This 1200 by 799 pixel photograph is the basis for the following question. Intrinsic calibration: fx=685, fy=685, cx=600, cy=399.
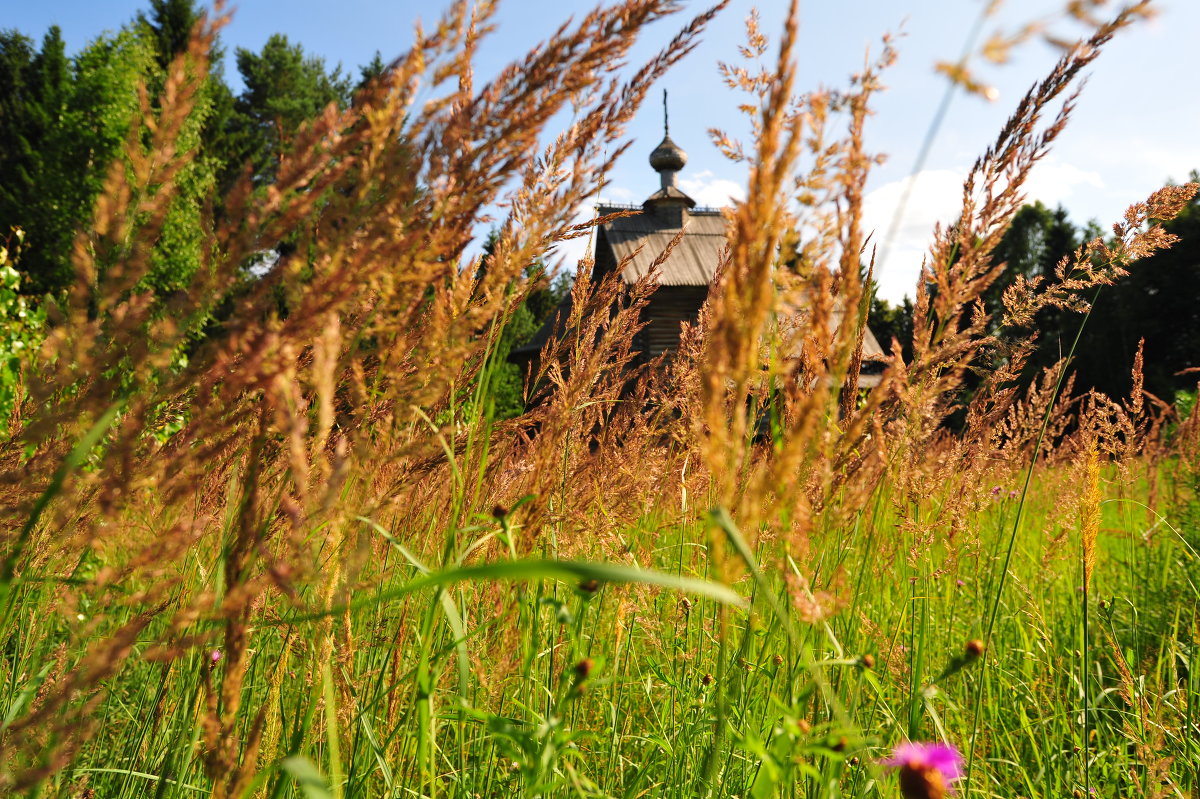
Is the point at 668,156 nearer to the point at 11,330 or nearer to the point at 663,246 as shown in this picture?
the point at 663,246

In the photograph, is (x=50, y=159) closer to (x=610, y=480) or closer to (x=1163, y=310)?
(x=610, y=480)

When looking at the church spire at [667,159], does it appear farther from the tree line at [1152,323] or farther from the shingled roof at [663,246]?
the tree line at [1152,323]

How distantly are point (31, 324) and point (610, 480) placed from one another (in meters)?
4.48

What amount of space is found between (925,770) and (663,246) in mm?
22521

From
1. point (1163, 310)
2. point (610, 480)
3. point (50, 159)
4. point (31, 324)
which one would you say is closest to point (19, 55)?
point (50, 159)

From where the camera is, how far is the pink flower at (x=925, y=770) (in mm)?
810

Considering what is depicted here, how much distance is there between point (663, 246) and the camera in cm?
2259

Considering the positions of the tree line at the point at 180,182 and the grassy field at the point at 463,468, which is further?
the tree line at the point at 180,182

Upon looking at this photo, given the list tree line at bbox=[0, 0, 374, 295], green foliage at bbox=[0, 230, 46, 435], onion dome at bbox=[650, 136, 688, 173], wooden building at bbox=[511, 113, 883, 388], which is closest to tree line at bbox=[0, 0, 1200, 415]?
tree line at bbox=[0, 0, 374, 295]

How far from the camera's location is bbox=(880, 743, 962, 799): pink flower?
81 cm

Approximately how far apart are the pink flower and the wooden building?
19.0 m

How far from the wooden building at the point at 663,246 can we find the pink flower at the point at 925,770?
19.0 meters

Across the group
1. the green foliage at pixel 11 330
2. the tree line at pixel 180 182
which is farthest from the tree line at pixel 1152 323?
the green foliage at pixel 11 330

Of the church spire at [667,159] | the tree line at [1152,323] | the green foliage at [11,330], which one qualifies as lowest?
the green foliage at [11,330]
